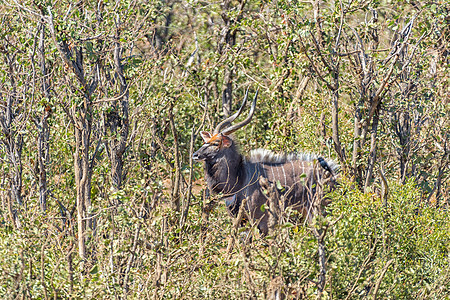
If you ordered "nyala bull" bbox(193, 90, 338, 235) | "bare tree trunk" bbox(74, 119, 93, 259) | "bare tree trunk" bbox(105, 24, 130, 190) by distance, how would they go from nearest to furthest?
"bare tree trunk" bbox(74, 119, 93, 259)
"bare tree trunk" bbox(105, 24, 130, 190)
"nyala bull" bbox(193, 90, 338, 235)

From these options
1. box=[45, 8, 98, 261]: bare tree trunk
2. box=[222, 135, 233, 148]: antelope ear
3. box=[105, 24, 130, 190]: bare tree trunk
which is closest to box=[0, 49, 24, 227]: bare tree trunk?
box=[45, 8, 98, 261]: bare tree trunk

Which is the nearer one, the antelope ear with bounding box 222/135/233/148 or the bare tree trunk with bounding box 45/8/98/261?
the bare tree trunk with bounding box 45/8/98/261

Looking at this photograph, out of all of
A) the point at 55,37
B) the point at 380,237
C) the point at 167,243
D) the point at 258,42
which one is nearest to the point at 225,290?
the point at 167,243

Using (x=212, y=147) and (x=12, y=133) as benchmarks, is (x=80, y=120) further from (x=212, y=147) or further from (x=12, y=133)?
(x=212, y=147)

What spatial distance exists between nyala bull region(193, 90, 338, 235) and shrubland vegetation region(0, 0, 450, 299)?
249 millimetres

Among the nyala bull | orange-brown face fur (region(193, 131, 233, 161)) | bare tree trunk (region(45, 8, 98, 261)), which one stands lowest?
the nyala bull

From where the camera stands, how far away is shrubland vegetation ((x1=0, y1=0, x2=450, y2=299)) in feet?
11.3

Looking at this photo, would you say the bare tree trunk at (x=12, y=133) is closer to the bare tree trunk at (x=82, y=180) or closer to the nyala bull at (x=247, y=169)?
the bare tree trunk at (x=82, y=180)

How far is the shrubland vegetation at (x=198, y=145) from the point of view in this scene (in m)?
3.44

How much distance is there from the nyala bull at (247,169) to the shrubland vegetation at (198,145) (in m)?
0.25

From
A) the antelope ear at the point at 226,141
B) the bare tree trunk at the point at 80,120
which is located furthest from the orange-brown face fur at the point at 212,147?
the bare tree trunk at the point at 80,120

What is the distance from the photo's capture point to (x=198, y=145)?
6.07 metres

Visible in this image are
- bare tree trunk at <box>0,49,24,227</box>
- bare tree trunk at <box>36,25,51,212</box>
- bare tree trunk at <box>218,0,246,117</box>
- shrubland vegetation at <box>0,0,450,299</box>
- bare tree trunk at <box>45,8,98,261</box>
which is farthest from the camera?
bare tree trunk at <box>218,0,246,117</box>

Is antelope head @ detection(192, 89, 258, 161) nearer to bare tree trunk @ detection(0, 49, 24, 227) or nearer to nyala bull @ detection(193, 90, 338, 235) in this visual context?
nyala bull @ detection(193, 90, 338, 235)
